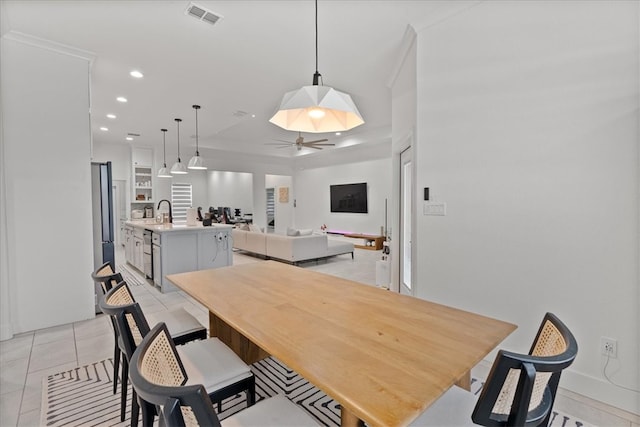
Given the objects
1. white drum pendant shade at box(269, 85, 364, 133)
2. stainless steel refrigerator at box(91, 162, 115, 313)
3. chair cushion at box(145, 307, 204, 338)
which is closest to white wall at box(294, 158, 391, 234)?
stainless steel refrigerator at box(91, 162, 115, 313)

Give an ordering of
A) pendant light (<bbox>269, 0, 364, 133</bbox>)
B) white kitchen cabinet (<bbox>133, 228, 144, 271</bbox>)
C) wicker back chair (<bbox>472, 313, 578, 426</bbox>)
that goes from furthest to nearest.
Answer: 1. white kitchen cabinet (<bbox>133, 228, 144, 271</bbox>)
2. pendant light (<bbox>269, 0, 364, 133</bbox>)
3. wicker back chair (<bbox>472, 313, 578, 426</bbox>)

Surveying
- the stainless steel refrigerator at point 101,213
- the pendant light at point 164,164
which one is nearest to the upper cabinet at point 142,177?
the pendant light at point 164,164

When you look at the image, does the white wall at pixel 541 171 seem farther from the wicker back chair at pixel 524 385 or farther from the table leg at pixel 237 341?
the table leg at pixel 237 341

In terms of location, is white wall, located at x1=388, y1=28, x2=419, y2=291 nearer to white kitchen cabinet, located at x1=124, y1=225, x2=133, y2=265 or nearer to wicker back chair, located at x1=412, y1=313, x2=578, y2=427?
wicker back chair, located at x1=412, y1=313, x2=578, y2=427

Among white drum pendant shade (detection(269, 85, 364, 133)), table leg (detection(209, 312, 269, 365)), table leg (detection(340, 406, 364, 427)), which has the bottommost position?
table leg (detection(209, 312, 269, 365))

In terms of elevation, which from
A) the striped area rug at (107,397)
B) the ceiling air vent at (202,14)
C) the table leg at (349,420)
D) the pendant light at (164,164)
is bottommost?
the striped area rug at (107,397)

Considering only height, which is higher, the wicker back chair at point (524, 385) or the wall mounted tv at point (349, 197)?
the wall mounted tv at point (349, 197)

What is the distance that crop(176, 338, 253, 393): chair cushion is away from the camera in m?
1.40

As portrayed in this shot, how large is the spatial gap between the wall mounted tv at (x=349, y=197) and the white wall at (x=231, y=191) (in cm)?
380

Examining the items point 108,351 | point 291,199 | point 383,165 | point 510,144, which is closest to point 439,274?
point 510,144

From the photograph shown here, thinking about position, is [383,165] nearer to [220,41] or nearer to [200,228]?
[200,228]

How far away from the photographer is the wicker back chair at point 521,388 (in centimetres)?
86

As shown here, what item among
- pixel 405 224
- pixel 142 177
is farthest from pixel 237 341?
pixel 142 177

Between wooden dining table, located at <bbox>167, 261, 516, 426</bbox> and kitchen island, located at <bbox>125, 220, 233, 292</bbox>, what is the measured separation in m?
2.69
